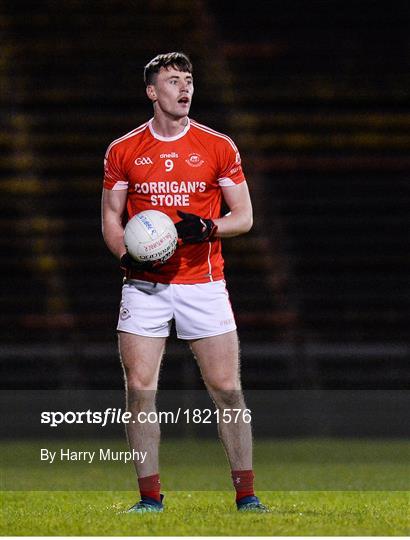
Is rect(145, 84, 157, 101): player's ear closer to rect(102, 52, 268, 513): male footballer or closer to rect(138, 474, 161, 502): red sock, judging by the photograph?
rect(102, 52, 268, 513): male footballer

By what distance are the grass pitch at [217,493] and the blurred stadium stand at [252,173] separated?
2.71 meters

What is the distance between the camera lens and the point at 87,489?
7.04 m

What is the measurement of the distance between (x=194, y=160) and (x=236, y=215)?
282mm

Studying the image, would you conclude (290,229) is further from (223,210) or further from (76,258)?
(76,258)

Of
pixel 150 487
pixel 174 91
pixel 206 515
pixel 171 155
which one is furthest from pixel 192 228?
pixel 206 515

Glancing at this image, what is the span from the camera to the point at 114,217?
5.72 metres

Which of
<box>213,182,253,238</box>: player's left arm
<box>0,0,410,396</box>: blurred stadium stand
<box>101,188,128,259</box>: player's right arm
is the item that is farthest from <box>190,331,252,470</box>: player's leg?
<box>0,0,410,396</box>: blurred stadium stand

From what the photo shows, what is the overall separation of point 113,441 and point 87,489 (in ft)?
8.37

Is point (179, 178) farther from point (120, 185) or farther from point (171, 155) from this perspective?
point (120, 185)

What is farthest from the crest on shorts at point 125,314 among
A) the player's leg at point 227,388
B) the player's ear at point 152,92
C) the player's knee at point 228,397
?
the player's ear at point 152,92

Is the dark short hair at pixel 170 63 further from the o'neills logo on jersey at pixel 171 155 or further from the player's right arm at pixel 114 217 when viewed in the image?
the player's right arm at pixel 114 217

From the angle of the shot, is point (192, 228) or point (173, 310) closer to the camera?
point (192, 228)

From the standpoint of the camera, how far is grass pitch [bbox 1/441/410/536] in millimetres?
5125

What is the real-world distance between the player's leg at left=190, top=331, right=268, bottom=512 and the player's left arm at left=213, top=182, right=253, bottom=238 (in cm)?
42
